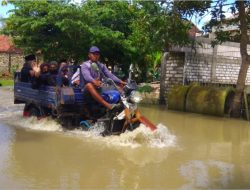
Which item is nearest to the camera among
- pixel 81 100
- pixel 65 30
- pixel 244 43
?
pixel 81 100

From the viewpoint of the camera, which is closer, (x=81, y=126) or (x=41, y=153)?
(x=41, y=153)

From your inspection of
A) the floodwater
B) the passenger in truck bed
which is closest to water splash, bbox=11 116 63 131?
the floodwater

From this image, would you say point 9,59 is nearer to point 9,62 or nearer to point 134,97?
point 9,62

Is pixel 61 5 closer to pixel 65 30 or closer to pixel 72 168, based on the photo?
pixel 65 30

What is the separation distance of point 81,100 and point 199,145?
8.54 ft

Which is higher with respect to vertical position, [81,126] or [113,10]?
[113,10]

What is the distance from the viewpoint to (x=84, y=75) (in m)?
8.52

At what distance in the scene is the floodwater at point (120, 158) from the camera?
5367 millimetres

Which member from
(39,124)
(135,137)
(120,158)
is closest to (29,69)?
(39,124)

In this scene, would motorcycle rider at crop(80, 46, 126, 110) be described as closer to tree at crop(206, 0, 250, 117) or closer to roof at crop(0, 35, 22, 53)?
tree at crop(206, 0, 250, 117)

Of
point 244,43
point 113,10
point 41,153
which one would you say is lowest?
point 41,153

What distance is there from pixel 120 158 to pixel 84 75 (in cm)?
237

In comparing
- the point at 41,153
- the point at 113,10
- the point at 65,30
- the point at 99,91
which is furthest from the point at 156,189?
the point at 113,10

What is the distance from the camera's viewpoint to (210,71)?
686 inches
